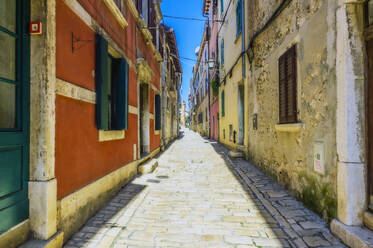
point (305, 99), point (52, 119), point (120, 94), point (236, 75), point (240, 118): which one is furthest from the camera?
point (236, 75)

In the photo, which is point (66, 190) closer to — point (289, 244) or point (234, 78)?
point (289, 244)

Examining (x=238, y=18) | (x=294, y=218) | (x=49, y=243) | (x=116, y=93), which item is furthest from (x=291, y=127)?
(x=238, y=18)

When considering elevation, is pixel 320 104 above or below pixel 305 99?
below

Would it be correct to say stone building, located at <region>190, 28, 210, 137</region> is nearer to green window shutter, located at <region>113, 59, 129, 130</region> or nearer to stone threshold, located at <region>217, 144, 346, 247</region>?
green window shutter, located at <region>113, 59, 129, 130</region>

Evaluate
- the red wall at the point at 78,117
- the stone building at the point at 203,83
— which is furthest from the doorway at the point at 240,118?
the red wall at the point at 78,117

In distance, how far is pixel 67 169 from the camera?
271cm

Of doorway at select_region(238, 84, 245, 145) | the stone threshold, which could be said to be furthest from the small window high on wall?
doorway at select_region(238, 84, 245, 145)

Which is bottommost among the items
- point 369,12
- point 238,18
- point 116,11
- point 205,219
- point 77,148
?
point 205,219

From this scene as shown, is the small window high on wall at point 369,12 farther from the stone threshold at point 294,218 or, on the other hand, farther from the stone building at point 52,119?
the stone building at point 52,119

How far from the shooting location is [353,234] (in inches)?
95.5

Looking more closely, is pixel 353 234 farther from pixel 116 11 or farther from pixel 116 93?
pixel 116 11

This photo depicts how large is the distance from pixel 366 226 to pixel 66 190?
348cm

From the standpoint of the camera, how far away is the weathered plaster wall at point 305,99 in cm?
296

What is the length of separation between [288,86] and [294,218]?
2472 millimetres
